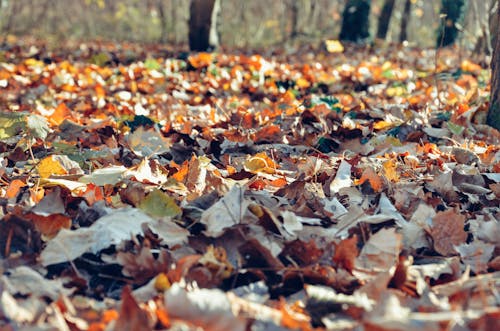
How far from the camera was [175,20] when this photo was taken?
55.4 ft

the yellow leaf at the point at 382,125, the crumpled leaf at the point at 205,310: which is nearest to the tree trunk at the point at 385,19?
the yellow leaf at the point at 382,125

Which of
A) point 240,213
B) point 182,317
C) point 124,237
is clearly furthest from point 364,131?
point 182,317

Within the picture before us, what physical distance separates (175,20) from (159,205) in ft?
51.0

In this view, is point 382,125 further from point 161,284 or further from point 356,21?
point 356,21

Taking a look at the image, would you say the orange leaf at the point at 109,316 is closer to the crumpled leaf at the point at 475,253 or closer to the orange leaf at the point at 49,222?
the orange leaf at the point at 49,222

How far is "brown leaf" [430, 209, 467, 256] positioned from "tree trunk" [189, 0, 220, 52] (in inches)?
363

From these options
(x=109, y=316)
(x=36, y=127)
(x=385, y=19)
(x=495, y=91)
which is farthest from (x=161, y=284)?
(x=385, y=19)

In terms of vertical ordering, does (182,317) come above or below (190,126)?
above

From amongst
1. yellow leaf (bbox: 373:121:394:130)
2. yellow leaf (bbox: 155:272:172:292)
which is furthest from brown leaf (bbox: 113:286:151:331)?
yellow leaf (bbox: 373:121:394:130)

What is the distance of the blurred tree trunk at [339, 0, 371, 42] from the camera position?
13.9 metres

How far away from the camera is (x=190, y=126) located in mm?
3748

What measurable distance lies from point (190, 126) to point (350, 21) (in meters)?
11.0

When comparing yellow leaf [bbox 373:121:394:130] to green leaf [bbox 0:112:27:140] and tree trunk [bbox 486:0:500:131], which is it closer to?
tree trunk [bbox 486:0:500:131]

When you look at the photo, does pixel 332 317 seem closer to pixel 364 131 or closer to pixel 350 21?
pixel 364 131
